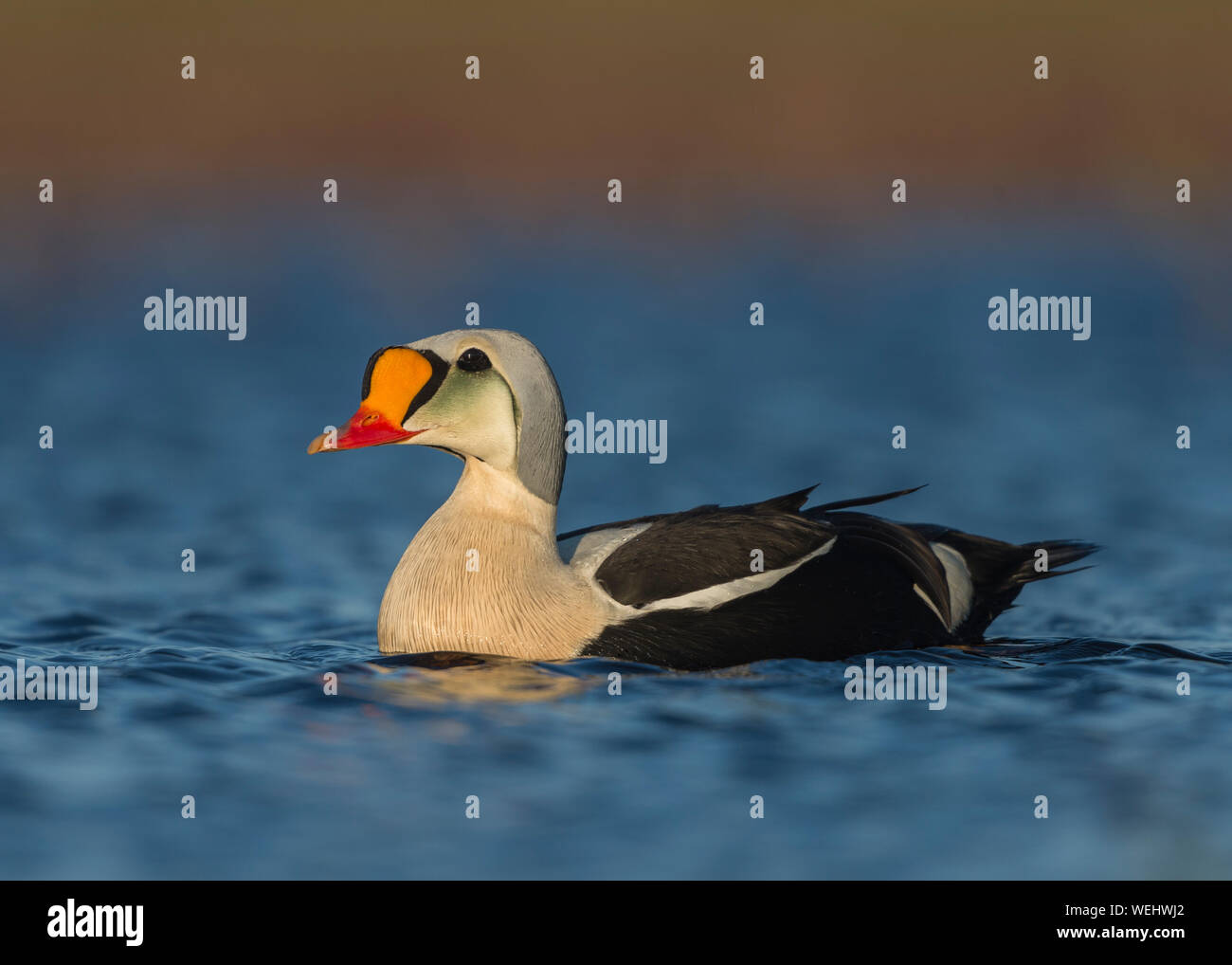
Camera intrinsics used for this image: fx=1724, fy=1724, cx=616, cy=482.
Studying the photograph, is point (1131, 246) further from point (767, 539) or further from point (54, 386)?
point (767, 539)

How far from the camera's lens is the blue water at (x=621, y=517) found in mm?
5328

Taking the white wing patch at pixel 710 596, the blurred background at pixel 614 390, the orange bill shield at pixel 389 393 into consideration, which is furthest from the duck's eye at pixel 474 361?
the blurred background at pixel 614 390

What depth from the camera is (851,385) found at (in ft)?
50.3

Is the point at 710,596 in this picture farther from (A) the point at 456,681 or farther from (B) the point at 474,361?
(B) the point at 474,361

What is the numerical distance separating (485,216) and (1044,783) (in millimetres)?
12903

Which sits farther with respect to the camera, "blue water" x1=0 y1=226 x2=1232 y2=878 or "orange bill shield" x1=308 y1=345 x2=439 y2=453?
"orange bill shield" x1=308 y1=345 x2=439 y2=453

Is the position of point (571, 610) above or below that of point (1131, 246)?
below

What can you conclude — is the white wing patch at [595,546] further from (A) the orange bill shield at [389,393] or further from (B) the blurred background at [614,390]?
(A) the orange bill shield at [389,393]

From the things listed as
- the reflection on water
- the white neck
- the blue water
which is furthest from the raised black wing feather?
the reflection on water

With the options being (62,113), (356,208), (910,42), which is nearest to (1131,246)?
(910,42)

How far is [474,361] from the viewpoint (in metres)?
7.07

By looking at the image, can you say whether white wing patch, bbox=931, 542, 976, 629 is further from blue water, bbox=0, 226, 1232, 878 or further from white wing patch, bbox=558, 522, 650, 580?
white wing patch, bbox=558, 522, 650, 580

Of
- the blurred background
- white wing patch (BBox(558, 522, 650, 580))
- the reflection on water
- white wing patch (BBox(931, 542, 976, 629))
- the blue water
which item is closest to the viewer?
the blue water

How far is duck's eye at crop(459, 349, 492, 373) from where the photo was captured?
7.06 m
